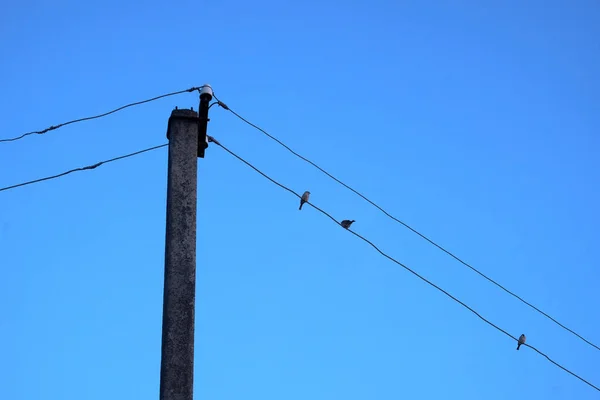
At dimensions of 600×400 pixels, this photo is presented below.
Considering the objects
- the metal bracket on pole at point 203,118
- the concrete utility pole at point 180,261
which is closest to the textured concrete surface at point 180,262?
the concrete utility pole at point 180,261

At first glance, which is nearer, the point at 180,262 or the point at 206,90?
the point at 180,262

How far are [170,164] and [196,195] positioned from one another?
0.36m

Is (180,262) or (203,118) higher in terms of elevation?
(203,118)

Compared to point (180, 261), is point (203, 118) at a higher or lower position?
higher

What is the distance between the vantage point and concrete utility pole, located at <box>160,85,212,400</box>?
5789mm

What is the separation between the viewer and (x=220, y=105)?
8.08m

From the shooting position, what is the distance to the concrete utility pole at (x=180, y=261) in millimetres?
5789

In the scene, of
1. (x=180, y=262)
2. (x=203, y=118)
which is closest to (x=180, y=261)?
(x=180, y=262)

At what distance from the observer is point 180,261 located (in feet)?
20.2

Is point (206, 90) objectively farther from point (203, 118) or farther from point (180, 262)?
point (180, 262)

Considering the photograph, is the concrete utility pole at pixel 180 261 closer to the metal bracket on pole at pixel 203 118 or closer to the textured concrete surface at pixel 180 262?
the textured concrete surface at pixel 180 262

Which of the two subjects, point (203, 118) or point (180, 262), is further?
point (203, 118)

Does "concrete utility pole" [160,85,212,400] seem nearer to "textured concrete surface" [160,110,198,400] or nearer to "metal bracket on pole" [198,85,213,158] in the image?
"textured concrete surface" [160,110,198,400]

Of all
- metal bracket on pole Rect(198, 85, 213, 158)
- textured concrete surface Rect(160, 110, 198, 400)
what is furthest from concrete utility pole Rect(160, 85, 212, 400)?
metal bracket on pole Rect(198, 85, 213, 158)
